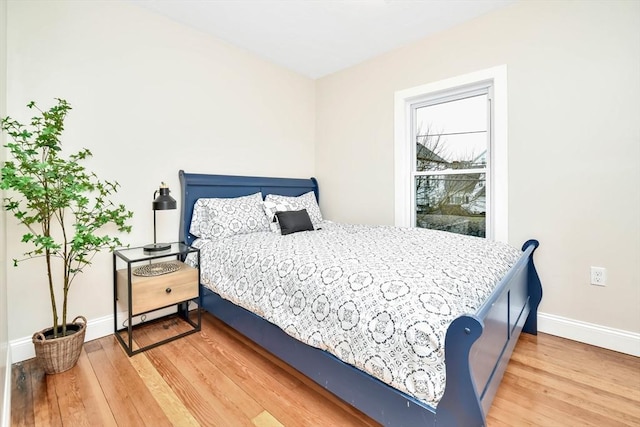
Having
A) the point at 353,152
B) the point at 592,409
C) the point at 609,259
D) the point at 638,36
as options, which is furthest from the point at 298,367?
the point at 638,36

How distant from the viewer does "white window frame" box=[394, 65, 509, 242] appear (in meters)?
2.39

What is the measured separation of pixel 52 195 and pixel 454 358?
2.13 m

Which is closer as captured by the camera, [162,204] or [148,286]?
[148,286]

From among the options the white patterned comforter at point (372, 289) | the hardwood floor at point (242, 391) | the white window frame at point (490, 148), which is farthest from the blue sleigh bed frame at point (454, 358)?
the white window frame at point (490, 148)

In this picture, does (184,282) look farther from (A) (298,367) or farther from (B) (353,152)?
(B) (353,152)

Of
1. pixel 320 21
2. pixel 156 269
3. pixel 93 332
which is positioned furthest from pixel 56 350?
pixel 320 21

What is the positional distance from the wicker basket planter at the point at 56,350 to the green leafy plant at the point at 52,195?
0.28ft

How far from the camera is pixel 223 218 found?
2.51 metres

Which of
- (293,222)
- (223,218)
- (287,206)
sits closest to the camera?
(223,218)

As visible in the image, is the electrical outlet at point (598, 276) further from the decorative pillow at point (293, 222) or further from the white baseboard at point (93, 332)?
the white baseboard at point (93, 332)

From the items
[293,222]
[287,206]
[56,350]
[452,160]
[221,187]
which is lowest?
[56,350]

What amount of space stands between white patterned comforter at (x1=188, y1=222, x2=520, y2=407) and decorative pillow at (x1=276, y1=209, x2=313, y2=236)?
40 cm

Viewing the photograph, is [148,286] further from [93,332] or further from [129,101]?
[129,101]

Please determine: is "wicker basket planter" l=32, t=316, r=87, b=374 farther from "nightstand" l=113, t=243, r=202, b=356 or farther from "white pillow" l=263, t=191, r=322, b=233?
"white pillow" l=263, t=191, r=322, b=233
